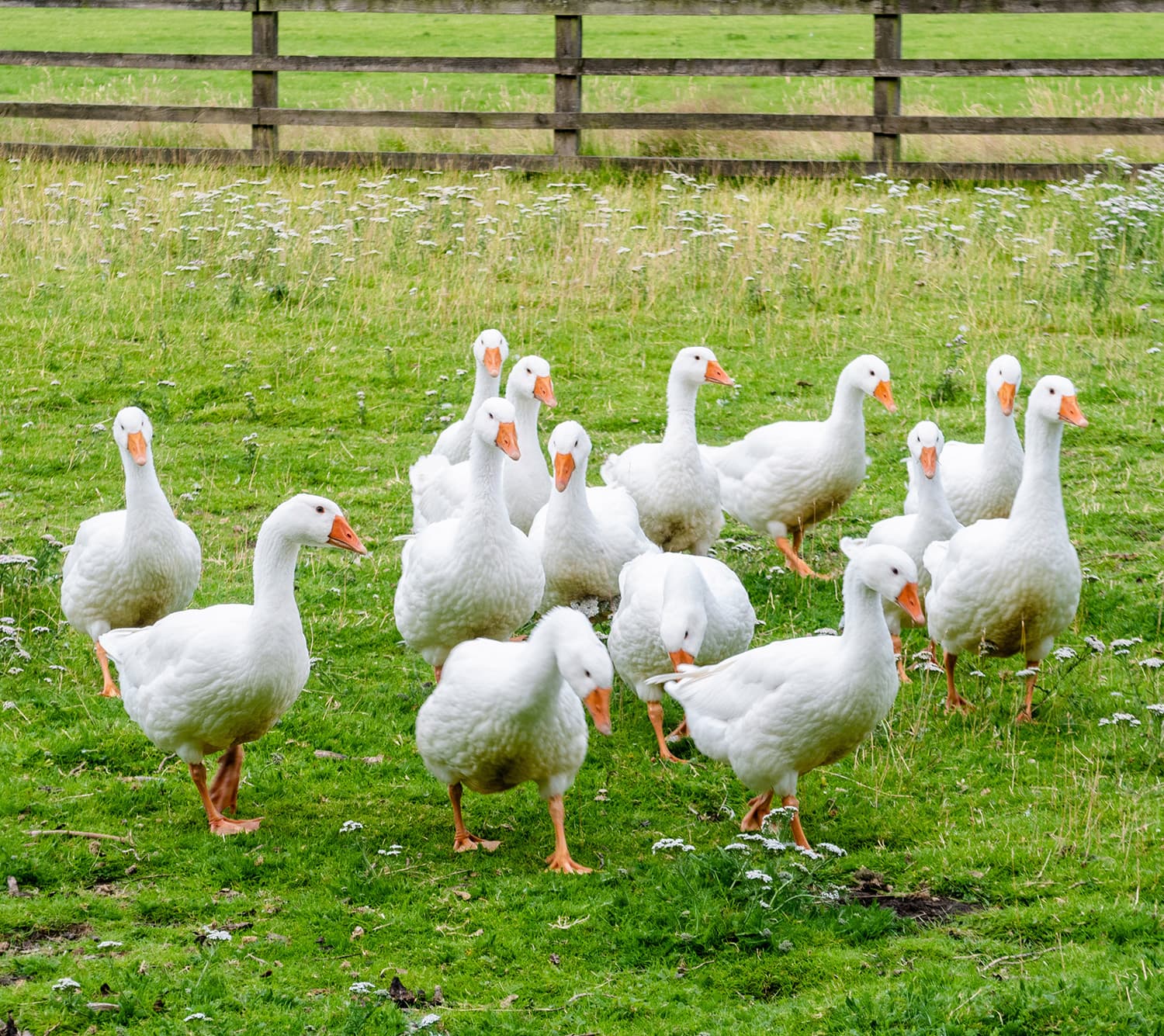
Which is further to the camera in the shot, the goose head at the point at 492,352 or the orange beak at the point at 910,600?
the goose head at the point at 492,352

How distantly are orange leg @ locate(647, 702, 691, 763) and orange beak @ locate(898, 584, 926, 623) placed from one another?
1.55 m

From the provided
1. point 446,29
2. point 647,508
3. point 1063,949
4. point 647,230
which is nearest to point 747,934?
point 1063,949

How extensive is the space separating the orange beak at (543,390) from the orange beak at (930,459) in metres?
1.95

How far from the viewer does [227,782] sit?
5.85 m

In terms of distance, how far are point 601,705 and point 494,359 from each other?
3.75 meters

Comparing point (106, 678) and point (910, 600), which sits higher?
point (910, 600)

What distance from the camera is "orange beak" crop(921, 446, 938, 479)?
6.97 meters

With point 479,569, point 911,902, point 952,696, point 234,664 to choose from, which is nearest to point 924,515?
point 952,696

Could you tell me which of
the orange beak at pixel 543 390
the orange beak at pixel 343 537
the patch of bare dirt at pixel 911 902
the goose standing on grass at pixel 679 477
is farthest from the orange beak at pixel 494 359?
the patch of bare dirt at pixel 911 902

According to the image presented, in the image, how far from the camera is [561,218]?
14.1m

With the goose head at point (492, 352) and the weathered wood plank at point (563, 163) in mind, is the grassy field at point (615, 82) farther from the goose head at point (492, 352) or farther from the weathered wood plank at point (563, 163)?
the goose head at point (492, 352)

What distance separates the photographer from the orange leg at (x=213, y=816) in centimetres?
564

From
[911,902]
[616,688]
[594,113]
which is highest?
[594,113]

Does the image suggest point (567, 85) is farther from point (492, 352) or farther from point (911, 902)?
point (911, 902)
